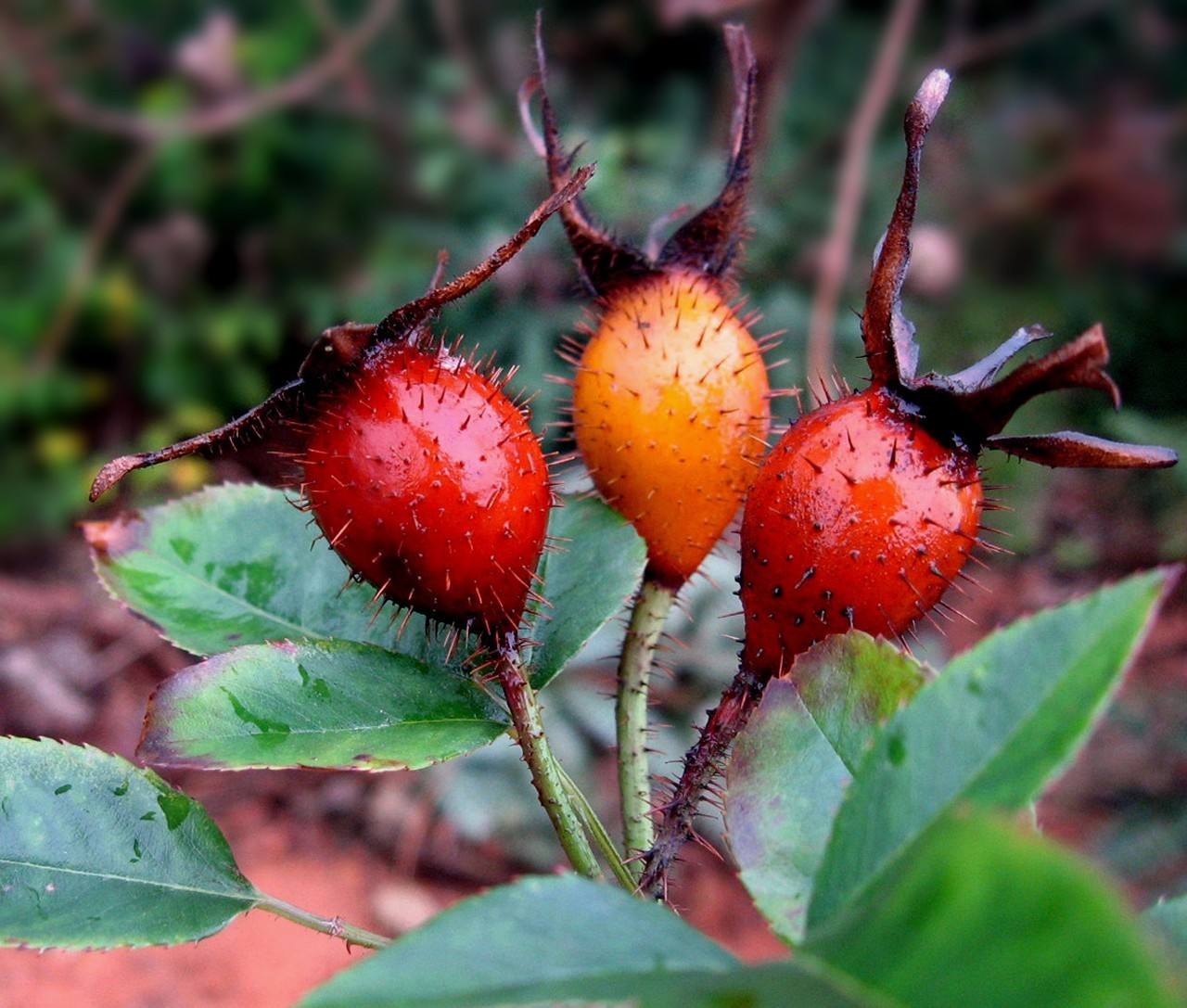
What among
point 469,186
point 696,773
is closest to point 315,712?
point 696,773

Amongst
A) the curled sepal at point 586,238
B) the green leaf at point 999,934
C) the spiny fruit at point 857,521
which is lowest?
the green leaf at point 999,934

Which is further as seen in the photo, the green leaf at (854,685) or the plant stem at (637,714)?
the plant stem at (637,714)

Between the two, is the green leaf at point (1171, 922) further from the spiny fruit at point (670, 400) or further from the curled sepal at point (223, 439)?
the curled sepal at point (223, 439)

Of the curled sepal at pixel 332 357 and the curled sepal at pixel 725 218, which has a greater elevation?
the curled sepal at pixel 725 218

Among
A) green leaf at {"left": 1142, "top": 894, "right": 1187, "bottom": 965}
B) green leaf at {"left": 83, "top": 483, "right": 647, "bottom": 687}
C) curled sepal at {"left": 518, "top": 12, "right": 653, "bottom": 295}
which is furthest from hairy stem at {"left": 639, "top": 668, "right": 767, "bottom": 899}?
curled sepal at {"left": 518, "top": 12, "right": 653, "bottom": 295}

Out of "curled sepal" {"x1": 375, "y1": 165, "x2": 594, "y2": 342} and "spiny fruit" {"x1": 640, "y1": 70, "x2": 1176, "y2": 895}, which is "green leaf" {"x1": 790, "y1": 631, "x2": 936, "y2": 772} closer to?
"spiny fruit" {"x1": 640, "y1": 70, "x2": 1176, "y2": 895}

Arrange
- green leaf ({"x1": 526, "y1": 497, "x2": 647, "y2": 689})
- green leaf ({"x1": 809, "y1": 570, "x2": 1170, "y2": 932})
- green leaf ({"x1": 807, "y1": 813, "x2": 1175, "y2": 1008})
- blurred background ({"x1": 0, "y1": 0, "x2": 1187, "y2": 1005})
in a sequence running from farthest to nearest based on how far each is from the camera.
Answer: blurred background ({"x1": 0, "y1": 0, "x2": 1187, "y2": 1005}) < green leaf ({"x1": 526, "y1": 497, "x2": 647, "y2": 689}) < green leaf ({"x1": 809, "y1": 570, "x2": 1170, "y2": 932}) < green leaf ({"x1": 807, "y1": 813, "x2": 1175, "y2": 1008})

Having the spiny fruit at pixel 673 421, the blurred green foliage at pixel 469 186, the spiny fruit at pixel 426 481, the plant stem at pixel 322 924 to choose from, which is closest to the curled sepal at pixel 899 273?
the spiny fruit at pixel 673 421

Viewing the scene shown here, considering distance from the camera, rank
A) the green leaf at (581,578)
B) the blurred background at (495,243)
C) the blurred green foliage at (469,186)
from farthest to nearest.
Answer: the blurred green foliage at (469,186), the blurred background at (495,243), the green leaf at (581,578)
